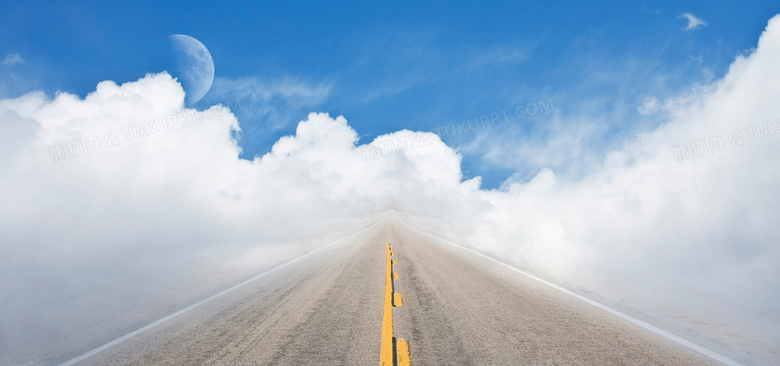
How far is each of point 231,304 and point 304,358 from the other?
373 cm

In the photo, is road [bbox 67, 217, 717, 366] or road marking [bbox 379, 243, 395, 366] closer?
road marking [bbox 379, 243, 395, 366]

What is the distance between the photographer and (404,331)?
5.38 metres

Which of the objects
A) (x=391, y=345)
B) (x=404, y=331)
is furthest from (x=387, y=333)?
(x=391, y=345)

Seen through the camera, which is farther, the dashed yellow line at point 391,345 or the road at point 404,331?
the road at point 404,331

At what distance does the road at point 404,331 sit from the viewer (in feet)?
14.7

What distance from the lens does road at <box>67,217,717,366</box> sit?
14.7 ft

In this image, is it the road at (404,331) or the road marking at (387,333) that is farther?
the road at (404,331)

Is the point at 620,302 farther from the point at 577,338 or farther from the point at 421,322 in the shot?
the point at 421,322

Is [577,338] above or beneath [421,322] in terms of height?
beneath

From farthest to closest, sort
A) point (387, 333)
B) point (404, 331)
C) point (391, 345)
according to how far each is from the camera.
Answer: point (404, 331)
point (387, 333)
point (391, 345)

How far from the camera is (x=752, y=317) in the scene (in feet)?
23.4

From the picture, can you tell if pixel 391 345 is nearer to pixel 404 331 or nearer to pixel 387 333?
pixel 387 333

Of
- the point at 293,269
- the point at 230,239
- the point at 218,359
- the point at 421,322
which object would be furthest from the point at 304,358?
the point at 230,239

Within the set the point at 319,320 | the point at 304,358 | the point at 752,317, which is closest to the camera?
the point at 304,358
